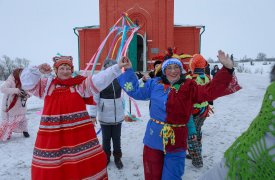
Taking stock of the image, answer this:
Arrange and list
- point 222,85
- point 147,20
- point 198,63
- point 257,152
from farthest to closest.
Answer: point 147,20, point 198,63, point 222,85, point 257,152

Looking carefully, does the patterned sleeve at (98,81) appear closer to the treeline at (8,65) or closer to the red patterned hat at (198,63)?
the red patterned hat at (198,63)

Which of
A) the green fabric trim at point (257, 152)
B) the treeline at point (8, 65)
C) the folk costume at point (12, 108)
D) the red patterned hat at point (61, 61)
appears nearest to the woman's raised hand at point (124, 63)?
the red patterned hat at point (61, 61)

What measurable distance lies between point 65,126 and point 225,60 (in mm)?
1660

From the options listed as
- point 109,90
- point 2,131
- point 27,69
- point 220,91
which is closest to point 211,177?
point 220,91

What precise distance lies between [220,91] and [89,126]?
140 centimetres

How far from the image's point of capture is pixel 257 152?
37.2 inches

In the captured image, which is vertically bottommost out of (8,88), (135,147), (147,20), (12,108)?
(135,147)

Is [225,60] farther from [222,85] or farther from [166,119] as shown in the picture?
[166,119]

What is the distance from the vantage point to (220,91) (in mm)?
2148

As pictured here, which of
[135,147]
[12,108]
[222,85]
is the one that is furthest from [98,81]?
[12,108]

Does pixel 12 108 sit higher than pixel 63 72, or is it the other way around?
pixel 63 72

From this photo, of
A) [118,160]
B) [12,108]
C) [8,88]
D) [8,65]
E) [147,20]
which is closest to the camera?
[118,160]

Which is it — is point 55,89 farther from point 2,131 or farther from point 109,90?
point 2,131

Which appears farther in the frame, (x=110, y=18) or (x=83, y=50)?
(x=83, y=50)
